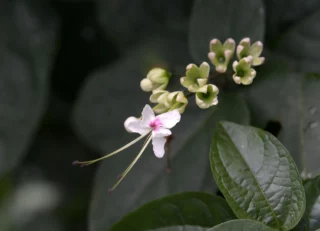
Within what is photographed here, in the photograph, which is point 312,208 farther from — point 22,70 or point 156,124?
point 22,70

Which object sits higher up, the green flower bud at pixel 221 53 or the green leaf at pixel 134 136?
the green flower bud at pixel 221 53

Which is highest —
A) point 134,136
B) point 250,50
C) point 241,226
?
point 250,50

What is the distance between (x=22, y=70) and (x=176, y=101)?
0.56m

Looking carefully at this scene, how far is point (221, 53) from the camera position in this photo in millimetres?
797

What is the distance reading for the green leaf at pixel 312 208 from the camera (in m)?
0.66

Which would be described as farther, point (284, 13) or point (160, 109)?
point (284, 13)

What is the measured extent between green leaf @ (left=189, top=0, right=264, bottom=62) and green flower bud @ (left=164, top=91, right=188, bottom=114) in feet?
0.58

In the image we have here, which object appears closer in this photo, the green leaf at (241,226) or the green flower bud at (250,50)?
the green leaf at (241,226)

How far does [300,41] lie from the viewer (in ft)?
3.10

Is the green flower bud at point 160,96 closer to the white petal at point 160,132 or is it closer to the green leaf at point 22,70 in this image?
the white petal at point 160,132

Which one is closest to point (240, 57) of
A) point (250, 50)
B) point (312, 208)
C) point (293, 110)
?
point (250, 50)

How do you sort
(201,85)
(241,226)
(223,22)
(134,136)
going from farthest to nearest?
1. (134,136)
2. (223,22)
3. (201,85)
4. (241,226)

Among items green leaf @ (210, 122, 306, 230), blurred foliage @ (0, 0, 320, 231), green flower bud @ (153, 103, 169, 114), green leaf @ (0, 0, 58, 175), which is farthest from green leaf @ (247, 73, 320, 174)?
green leaf @ (0, 0, 58, 175)

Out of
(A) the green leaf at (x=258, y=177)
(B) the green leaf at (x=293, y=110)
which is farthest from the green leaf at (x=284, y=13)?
(A) the green leaf at (x=258, y=177)
